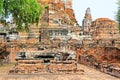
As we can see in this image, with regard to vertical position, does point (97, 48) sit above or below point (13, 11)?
below

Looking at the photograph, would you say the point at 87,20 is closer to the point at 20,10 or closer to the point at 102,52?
the point at 102,52

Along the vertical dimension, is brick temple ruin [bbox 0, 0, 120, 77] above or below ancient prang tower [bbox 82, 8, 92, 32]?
below

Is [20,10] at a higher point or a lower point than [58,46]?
higher

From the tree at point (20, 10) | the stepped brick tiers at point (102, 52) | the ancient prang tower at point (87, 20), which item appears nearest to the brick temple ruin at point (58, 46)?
the stepped brick tiers at point (102, 52)

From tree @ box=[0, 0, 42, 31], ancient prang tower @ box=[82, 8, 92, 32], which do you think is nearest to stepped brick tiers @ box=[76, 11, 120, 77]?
ancient prang tower @ box=[82, 8, 92, 32]

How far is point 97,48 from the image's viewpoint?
1923 cm

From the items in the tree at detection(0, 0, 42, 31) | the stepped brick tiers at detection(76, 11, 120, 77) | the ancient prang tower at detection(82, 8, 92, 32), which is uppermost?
the ancient prang tower at detection(82, 8, 92, 32)

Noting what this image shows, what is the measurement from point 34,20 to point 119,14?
636 cm

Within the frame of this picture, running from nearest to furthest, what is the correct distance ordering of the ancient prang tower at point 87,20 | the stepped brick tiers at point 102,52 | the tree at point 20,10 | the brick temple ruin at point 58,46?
1. the brick temple ruin at point 58,46
2. the stepped brick tiers at point 102,52
3. the tree at point 20,10
4. the ancient prang tower at point 87,20

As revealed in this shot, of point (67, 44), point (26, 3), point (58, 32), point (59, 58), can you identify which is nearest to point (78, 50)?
point (67, 44)

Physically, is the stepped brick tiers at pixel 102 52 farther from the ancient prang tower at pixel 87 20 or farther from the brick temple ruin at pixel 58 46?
the ancient prang tower at pixel 87 20

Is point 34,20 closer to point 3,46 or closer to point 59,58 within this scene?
point 3,46

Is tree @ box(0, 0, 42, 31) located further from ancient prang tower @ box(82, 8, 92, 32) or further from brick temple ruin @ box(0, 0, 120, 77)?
ancient prang tower @ box(82, 8, 92, 32)

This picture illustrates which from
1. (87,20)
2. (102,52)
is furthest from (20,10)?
(87,20)
